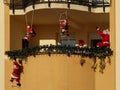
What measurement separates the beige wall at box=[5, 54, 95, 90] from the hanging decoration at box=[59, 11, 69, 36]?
1.66 metres

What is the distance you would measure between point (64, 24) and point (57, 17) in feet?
3.37

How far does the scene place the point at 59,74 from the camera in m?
37.8

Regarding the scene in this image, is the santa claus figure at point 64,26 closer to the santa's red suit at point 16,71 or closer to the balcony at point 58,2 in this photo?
the balcony at point 58,2

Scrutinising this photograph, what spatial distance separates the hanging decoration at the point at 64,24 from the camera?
39.0 m

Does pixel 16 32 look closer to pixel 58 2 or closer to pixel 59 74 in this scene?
pixel 58 2

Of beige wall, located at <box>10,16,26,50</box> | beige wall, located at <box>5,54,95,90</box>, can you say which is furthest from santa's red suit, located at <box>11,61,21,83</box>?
beige wall, located at <box>10,16,26,50</box>

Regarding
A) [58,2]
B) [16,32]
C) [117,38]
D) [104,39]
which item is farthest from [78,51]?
[16,32]

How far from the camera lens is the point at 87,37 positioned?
41.2 metres

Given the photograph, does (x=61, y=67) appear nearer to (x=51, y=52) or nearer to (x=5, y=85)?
(x=51, y=52)

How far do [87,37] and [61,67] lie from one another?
3.86 m

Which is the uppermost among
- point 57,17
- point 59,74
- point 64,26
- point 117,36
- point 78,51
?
point 57,17

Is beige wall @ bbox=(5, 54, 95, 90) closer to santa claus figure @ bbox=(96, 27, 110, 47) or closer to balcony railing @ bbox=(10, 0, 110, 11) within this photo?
santa claus figure @ bbox=(96, 27, 110, 47)

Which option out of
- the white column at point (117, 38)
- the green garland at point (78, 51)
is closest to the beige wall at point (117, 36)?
the white column at point (117, 38)

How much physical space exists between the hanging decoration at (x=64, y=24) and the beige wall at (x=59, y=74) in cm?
166
